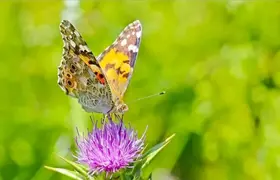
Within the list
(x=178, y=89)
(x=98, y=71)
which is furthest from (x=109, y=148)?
(x=178, y=89)

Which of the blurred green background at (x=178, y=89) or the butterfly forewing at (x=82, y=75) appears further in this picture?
the blurred green background at (x=178, y=89)

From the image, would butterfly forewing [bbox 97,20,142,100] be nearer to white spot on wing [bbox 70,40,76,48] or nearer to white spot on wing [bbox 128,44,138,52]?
white spot on wing [bbox 128,44,138,52]

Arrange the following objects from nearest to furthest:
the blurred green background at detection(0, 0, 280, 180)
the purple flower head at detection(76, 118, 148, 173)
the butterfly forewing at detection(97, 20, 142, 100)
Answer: the purple flower head at detection(76, 118, 148, 173), the butterfly forewing at detection(97, 20, 142, 100), the blurred green background at detection(0, 0, 280, 180)

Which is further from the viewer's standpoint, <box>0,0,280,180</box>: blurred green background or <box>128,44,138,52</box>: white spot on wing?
<box>0,0,280,180</box>: blurred green background

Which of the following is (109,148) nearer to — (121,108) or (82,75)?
(121,108)

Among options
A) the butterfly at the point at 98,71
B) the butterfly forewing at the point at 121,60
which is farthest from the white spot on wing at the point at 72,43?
the butterfly forewing at the point at 121,60

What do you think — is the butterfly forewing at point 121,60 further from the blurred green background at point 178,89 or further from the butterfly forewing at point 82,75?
the blurred green background at point 178,89

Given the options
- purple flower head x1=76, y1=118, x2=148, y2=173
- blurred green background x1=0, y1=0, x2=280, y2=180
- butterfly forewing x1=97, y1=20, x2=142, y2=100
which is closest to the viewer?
purple flower head x1=76, y1=118, x2=148, y2=173

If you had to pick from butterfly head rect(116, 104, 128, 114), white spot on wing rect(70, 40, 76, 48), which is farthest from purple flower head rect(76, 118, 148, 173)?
white spot on wing rect(70, 40, 76, 48)

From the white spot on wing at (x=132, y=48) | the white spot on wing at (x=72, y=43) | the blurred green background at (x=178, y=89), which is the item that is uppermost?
the white spot on wing at (x=72, y=43)
